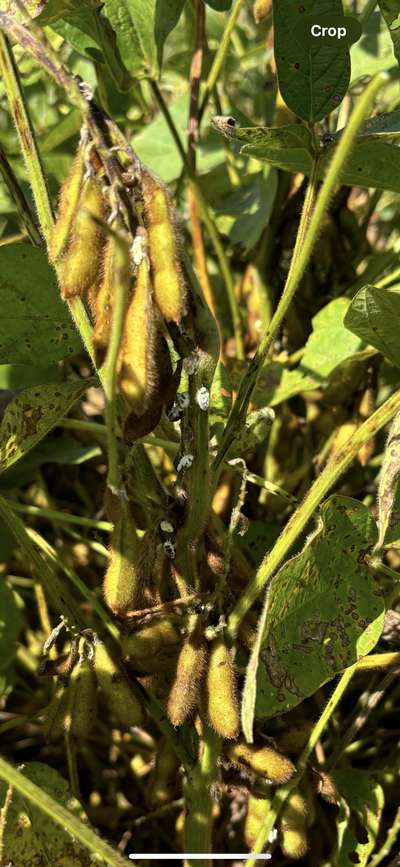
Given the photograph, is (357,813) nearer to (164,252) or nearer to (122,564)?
(122,564)

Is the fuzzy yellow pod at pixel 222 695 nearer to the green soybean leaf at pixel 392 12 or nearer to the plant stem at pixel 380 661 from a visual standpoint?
the plant stem at pixel 380 661

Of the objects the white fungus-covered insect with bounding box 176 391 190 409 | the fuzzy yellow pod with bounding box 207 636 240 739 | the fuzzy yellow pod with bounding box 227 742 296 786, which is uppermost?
the white fungus-covered insect with bounding box 176 391 190 409

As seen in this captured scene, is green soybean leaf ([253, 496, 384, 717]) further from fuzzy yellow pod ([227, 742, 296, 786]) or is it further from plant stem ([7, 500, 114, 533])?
plant stem ([7, 500, 114, 533])

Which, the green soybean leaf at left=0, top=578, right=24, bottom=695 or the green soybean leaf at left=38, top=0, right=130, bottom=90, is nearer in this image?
the green soybean leaf at left=38, top=0, right=130, bottom=90

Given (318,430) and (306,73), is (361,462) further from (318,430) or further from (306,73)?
(306,73)

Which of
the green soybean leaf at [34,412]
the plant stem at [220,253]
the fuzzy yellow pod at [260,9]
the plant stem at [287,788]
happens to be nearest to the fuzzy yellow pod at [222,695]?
the plant stem at [287,788]

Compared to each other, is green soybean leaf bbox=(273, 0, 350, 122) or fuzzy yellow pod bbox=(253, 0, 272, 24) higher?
green soybean leaf bbox=(273, 0, 350, 122)

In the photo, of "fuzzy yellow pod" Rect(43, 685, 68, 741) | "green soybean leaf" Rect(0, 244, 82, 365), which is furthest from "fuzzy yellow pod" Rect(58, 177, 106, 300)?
"fuzzy yellow pod" Rect(43, 685, 68, 741)
